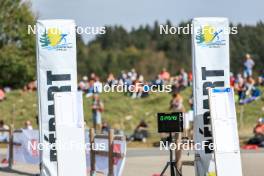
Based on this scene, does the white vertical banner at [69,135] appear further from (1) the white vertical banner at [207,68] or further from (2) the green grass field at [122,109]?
(2) the green grass field at [122,109]

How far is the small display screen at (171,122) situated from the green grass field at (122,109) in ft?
64.0

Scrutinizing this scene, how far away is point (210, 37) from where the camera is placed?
14016 millimetres

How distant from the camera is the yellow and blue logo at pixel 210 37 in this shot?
1401 centimetres

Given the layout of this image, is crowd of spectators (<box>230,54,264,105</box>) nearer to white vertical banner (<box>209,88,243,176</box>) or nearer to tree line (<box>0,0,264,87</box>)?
tree line (<box>0,0,264,87</box>)

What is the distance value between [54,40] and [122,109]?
22.7 meters

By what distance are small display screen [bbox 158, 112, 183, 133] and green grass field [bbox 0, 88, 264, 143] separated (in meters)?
19.5

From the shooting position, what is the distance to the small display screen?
13.7m

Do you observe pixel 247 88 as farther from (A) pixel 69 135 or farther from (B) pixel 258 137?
(A) pixel 69 135

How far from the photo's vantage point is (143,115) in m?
36.6

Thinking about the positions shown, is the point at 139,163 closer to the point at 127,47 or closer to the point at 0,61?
the point at 0,61

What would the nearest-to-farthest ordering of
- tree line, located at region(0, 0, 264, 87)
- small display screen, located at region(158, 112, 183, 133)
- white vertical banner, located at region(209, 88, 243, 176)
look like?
white vertical banner, located at region(209, 88, 243, 176)
small display screen, located at region(158, 112, 183, 133)
tree line, located at region(0, 0, 264, 87)

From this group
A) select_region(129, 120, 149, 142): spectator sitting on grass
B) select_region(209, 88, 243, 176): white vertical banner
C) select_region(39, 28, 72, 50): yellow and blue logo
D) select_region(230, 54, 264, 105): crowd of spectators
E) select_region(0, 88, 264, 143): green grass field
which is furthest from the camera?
select_region(0, 88, 264, 143): green grass field

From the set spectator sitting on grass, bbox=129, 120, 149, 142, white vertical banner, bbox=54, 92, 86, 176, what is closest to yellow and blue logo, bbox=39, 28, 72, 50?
white vertical banner, bbox=54, 92, 86, 176
